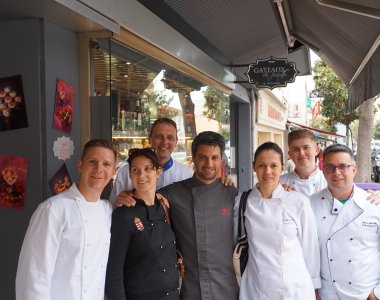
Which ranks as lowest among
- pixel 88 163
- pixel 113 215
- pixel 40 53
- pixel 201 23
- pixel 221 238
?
pixel 221 238

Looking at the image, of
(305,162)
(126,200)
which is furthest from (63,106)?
(305,162)

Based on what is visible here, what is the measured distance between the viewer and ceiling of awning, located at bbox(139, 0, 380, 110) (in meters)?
4.62

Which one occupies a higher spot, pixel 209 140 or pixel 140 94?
pixel 140 94

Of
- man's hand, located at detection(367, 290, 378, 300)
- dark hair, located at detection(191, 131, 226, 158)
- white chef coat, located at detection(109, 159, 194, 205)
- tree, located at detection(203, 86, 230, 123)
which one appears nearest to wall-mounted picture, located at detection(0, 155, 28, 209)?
white chef coat, located at detection(109, 159, 194, 205)

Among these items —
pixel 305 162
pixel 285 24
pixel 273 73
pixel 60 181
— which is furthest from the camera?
pixel 273 73

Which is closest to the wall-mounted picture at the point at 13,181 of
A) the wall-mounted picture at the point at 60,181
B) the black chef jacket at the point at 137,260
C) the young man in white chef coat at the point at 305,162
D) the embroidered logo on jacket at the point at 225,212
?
the wall-mounted picture at the point at 60,181

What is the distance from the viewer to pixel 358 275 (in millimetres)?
2580

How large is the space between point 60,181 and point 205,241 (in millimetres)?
1258

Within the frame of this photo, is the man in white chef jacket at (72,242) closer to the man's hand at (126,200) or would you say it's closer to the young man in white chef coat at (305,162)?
the man's hand at (126,200)

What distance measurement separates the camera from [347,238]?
2605 mm

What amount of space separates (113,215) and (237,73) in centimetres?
Answer: 757

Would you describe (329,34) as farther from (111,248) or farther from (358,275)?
(111,248)

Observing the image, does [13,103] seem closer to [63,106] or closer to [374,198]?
[63,106]

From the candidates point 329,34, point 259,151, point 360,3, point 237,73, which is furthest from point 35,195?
point 237,73
